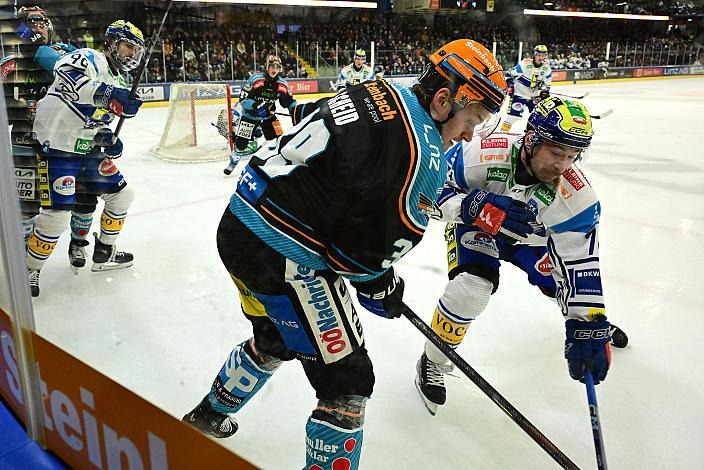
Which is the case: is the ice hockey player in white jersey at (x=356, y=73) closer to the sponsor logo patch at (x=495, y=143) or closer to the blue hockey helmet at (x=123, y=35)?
the blue hockey helmet at (x=123, y=35)

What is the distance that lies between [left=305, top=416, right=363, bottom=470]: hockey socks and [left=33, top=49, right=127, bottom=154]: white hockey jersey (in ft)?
4.85

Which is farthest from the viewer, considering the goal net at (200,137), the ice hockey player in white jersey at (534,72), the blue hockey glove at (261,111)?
the blue hockey glove at (261,111)

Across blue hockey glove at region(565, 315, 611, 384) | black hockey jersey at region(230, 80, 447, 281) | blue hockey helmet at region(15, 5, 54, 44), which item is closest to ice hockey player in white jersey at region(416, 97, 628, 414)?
blue hockey glove at region(565, 315, 611, 384)

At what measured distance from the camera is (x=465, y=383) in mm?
1786

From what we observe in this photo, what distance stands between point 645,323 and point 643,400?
60cm

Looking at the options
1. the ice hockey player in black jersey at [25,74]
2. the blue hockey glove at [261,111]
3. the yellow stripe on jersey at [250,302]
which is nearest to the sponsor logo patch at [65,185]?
the ice hockey player in black jersey at [25,74]

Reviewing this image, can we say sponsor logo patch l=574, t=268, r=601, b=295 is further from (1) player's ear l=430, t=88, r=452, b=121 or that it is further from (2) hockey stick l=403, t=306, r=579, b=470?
(1) player's ear l=430, t=88, r=452, b=121

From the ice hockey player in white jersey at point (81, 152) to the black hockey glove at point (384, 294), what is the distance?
1106 mm

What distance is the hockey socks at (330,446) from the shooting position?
113 cm

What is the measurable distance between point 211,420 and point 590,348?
0.96 meters

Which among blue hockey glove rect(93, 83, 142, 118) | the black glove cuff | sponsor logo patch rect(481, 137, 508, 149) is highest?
blue hockey glove rect(93, 83, 142, 118)

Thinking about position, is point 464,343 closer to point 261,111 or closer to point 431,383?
point 431,383

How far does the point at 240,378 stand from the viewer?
1.36 metres

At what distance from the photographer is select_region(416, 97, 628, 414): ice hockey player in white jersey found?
57.0 inches
